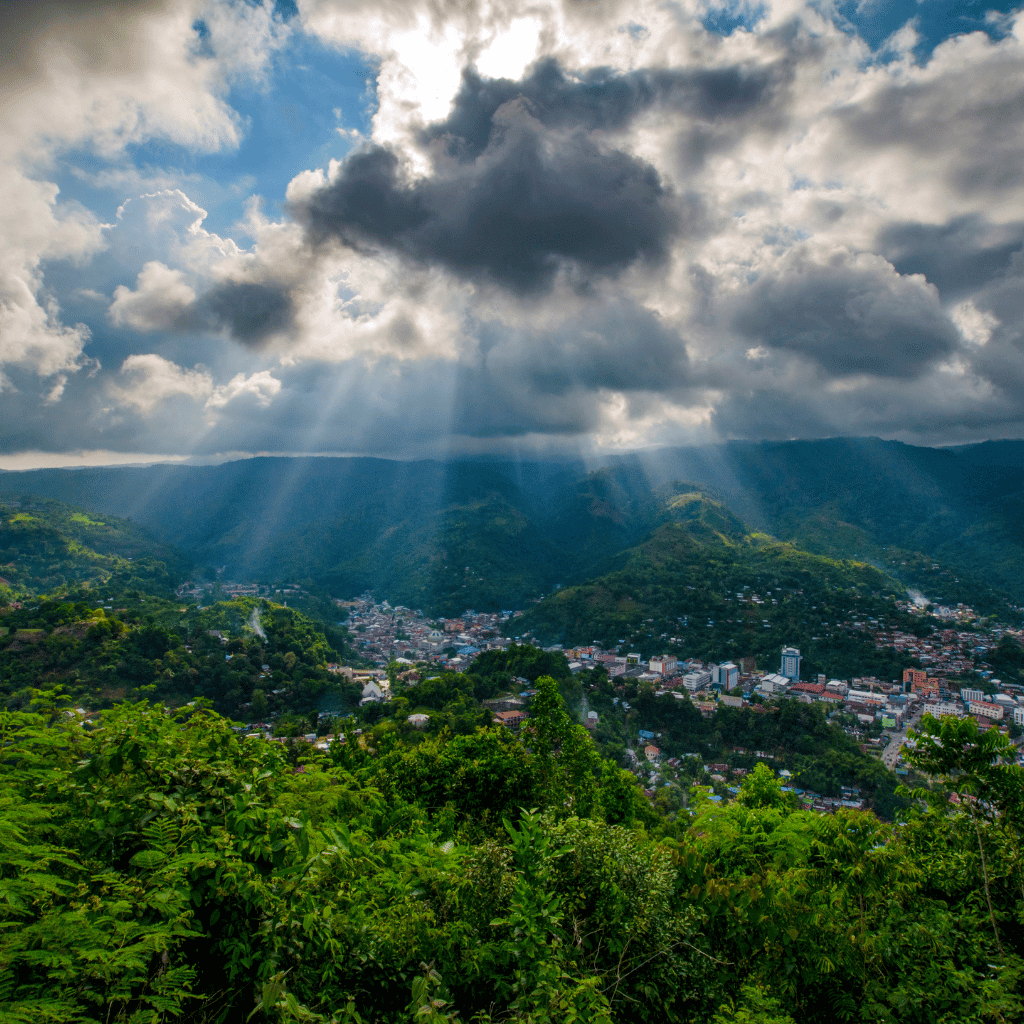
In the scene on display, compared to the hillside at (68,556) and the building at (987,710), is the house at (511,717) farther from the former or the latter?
the hillside at (68,556)

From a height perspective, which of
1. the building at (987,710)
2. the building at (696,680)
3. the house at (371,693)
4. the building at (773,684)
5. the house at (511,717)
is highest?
the house at (511,717)

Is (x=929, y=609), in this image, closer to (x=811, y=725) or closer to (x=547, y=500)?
(x=811, y=725)

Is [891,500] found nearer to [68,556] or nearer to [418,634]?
[418,634]

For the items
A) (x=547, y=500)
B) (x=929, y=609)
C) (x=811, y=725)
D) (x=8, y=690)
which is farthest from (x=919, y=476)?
(x=8, y=690)

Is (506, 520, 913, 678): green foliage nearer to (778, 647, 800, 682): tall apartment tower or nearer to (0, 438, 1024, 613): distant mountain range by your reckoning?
(778, 647, 800, 682): tall apartment tower

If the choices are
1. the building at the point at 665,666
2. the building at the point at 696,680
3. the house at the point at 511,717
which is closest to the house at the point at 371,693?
the house at the point at 511,717

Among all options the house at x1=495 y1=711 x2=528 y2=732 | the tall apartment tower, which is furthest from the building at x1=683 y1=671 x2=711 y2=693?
the house at x1=495 y1=711 x2=528 y2=732
